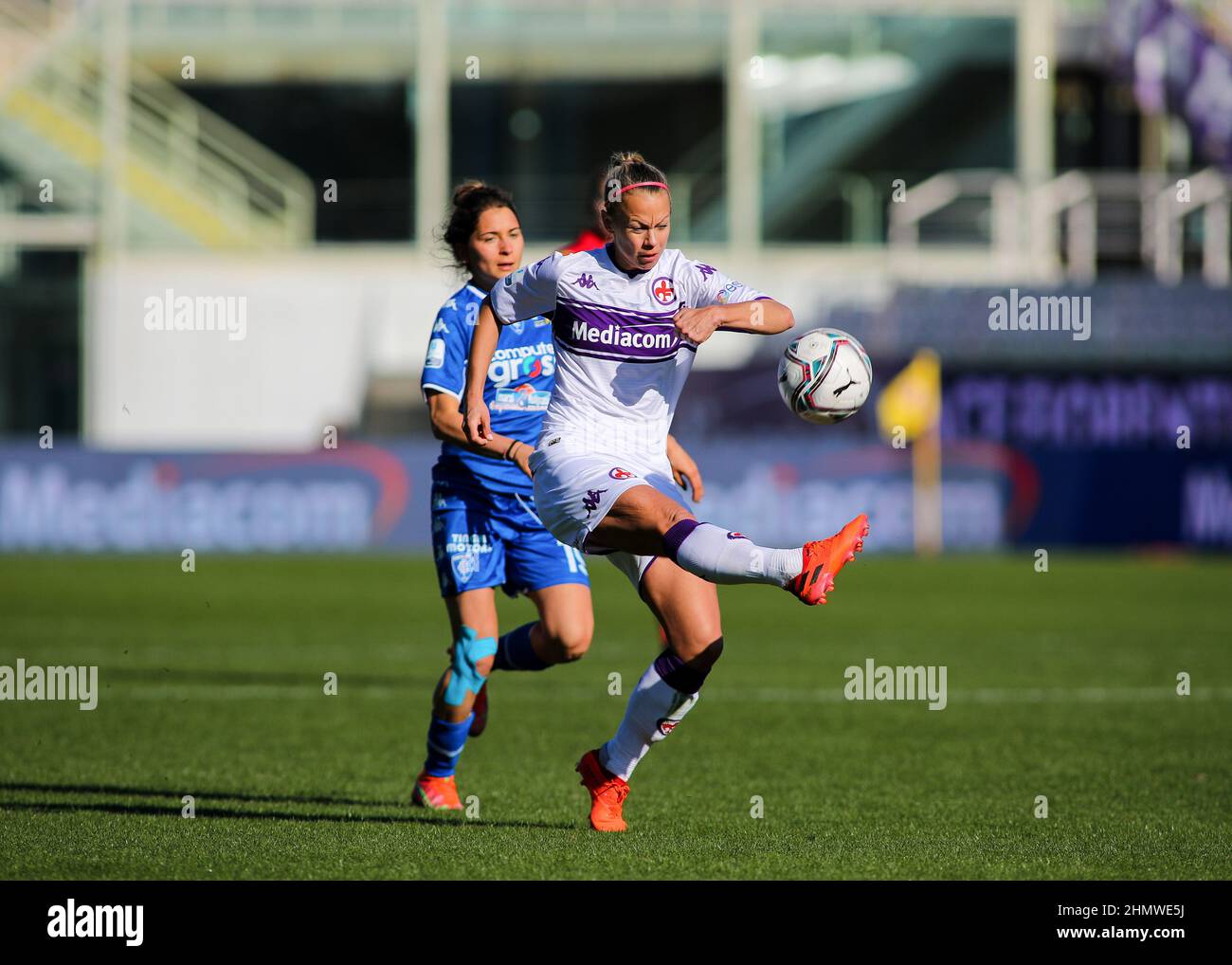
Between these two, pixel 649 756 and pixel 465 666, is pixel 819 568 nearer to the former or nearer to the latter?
pixel 465 666

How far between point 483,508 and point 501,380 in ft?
1.65

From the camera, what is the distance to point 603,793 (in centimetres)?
622

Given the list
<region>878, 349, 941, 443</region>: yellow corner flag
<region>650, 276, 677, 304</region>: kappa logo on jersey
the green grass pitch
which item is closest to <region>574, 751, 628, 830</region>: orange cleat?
the green grass pitch

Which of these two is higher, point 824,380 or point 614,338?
point 614,338

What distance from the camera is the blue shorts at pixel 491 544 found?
6.99 m

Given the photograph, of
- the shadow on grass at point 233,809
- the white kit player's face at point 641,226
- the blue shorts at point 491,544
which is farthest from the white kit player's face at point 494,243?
the shadow on grass at point 233,809

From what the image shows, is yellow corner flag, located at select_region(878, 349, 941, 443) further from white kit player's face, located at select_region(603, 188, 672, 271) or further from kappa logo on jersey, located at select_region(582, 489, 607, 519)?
kappa logo on jersey, located at select_region(582, 489, 607, 519)

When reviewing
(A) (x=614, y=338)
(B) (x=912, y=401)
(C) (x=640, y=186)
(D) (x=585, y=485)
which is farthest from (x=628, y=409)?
(B) (x=912, y=401)

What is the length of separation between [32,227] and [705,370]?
38.3 ft

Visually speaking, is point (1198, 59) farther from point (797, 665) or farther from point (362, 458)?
point (797, 665)

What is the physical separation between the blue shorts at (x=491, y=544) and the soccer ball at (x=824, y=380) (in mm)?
1294

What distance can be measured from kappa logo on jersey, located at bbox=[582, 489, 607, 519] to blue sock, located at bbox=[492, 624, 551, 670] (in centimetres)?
155

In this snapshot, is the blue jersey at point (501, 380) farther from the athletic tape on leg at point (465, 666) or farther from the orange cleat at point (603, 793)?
the orange cleat at point (603, 793)
